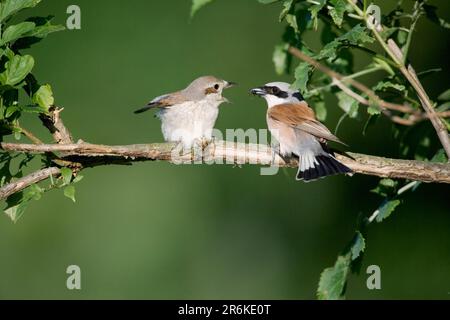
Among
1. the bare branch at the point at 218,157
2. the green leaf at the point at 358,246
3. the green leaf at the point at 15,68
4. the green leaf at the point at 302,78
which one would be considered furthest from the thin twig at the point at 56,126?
the green leaf at the point at 358,246

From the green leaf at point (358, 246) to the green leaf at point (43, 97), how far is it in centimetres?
159

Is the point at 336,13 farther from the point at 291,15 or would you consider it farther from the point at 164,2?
the point at 164,2

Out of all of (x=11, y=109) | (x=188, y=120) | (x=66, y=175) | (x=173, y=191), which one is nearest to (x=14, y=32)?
(x=11, y=109)

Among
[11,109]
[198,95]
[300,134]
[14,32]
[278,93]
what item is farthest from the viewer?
[278,93]

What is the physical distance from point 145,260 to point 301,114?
3183 mm

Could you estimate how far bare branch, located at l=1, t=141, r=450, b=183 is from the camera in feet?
10.4

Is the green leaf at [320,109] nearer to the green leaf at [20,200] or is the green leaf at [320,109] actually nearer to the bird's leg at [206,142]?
the bird's leg at [206,142]

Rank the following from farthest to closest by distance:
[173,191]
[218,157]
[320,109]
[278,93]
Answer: [173,191]
[278,93]
[320,109]
[218,157]

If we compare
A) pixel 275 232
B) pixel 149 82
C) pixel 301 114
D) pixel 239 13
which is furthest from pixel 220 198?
pixel 301 114

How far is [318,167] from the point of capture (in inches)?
146

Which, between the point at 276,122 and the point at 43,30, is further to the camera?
the point at 276,122

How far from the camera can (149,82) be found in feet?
22.9

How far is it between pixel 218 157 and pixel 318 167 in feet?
1.83

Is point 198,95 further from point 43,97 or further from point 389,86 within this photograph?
point 389,86
